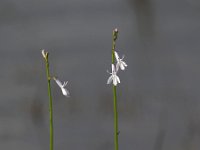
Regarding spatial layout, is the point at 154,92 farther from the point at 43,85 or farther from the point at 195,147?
the point at 43,85

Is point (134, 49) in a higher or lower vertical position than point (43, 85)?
higher

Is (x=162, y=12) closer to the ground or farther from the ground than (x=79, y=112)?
farther from the ground

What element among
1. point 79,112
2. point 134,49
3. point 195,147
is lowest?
point 195,147

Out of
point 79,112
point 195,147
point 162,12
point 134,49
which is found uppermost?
point 162,12

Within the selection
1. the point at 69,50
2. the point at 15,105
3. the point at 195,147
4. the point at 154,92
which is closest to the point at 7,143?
the point at 15,105

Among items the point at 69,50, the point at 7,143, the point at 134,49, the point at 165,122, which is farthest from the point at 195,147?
the point at 7,143

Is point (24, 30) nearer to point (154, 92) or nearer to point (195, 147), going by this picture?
point (154, 92)
